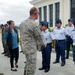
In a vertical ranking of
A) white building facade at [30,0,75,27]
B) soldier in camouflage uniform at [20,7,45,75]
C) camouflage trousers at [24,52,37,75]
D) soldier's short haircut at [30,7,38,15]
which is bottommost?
camouflage trousers at [24,52,37,75]

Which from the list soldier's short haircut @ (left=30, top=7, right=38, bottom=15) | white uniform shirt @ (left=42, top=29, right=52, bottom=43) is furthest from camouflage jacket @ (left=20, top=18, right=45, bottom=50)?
white uniform shirt @ (left=42, top=29, right=52, bottom=43)

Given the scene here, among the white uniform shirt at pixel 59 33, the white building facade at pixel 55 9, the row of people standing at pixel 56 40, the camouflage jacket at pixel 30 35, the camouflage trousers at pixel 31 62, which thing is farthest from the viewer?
the white building facade at pixel 55 9

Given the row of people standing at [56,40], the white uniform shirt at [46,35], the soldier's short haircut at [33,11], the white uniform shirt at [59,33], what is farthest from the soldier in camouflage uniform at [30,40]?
the white uniform shirt at [59,33]

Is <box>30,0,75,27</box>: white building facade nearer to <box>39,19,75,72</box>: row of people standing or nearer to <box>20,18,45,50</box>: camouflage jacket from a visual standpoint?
<box>39,19,75,72</box>: row of people standing

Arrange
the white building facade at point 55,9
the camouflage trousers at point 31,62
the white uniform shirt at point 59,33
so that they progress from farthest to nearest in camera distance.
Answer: the white building facade at point 55,9
the white uniform shirt at point 59,33
the camouflage trousers at point 31,62

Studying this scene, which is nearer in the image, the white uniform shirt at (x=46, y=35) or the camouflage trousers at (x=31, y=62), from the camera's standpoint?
the camouflage trousers at (x=31, y=62)

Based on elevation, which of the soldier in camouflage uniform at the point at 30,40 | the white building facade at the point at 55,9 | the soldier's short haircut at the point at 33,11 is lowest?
the soldier in camouflage uniform at the point at 30,40

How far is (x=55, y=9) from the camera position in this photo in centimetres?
2248

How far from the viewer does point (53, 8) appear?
2262 centimetres

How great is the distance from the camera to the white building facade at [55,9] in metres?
19.6

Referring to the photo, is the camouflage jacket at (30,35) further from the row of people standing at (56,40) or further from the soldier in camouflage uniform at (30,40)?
the row of people standing at (56,40)

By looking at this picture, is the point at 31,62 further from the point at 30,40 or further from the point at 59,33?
the point at 59,33

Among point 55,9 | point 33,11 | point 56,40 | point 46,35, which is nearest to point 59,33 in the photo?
point 56,40

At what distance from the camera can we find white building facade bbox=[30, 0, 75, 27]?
770 inches
